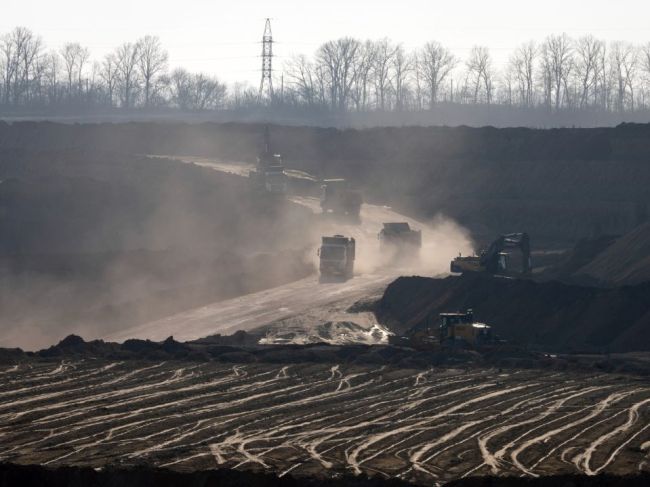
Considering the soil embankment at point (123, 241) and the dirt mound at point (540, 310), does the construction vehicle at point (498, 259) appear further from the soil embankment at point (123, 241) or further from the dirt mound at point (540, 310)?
the soil embankment at point (123, 241)

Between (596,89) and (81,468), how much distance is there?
469ft

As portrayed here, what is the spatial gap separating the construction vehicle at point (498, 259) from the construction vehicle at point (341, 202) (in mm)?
19733

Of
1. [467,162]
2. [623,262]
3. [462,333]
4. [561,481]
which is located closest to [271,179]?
[467,162]

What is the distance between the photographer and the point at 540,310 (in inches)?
1639

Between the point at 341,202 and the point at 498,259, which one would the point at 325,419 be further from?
the point at 341,202

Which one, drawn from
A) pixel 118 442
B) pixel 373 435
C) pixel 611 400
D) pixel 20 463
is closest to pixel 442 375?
pixel 611 400

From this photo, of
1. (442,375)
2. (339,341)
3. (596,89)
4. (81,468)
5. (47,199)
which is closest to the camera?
(81,468)

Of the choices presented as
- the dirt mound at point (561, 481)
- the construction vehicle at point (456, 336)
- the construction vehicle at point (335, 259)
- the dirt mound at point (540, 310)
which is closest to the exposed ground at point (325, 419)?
the dirt mound at point (561, 481)

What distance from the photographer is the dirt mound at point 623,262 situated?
48.8 metres

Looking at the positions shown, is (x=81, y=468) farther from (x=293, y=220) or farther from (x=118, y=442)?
(x=293, y=220)

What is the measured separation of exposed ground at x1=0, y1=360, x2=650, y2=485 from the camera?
19.9 meters

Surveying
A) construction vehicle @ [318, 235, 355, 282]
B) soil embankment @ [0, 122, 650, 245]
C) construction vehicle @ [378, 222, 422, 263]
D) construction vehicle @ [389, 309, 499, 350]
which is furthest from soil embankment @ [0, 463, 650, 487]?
soil embankment @ [0, 122, 650, 245]

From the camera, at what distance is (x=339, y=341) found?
4084 centimetres

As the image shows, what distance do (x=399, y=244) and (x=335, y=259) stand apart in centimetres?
746
